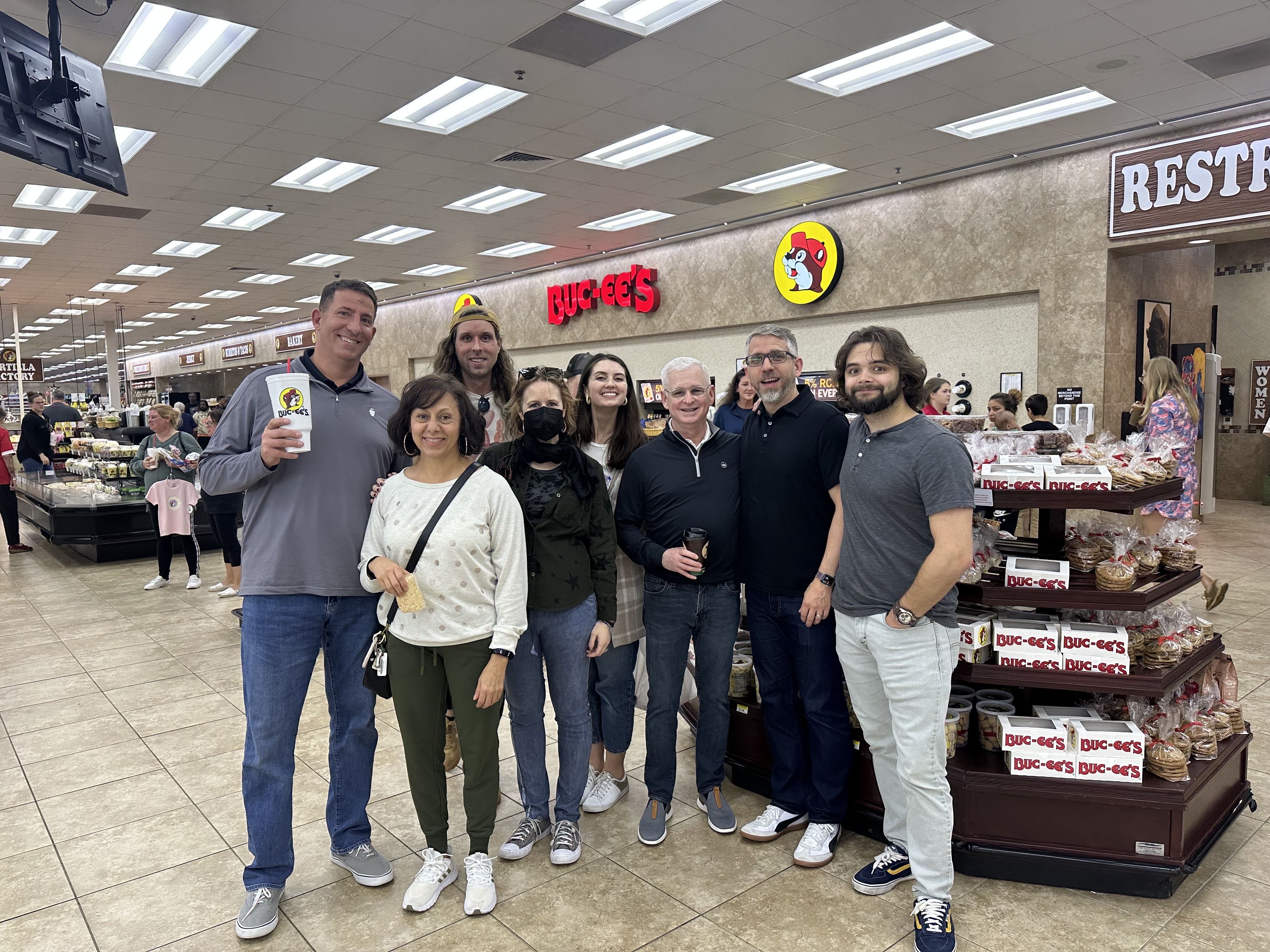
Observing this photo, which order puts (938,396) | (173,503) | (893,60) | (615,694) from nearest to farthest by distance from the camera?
(615,694) < (893,60) < (938,396) < (173,503)

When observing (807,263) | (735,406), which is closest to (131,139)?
(735,406)

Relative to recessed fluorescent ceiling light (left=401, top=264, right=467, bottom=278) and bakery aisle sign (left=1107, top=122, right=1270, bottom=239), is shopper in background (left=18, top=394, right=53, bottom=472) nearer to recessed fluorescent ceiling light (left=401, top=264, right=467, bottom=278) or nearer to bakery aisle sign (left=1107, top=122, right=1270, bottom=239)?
recessed fluorescent ceiling light (left=401, top=264, right=467, bottom=278)

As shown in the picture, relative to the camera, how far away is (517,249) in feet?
40.0

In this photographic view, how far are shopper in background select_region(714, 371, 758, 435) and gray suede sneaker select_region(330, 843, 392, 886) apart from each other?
9.31 ft

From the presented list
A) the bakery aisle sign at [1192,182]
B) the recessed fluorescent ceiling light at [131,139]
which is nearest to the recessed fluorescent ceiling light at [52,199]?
the recessed fluorescent ceiling light at [131,139]

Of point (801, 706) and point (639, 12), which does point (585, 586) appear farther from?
point (639, 12)

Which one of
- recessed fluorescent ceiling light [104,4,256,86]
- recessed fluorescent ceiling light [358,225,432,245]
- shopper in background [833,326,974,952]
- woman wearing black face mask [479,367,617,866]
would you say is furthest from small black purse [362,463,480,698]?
recessed fluorescent ceiling light [358,225,432,245]

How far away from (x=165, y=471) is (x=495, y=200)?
178 inches

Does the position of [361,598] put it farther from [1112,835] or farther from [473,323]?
[1112,835]

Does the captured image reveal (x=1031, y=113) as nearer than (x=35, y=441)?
Yes

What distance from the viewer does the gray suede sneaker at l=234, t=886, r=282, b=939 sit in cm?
234

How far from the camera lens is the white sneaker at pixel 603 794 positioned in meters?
3.07

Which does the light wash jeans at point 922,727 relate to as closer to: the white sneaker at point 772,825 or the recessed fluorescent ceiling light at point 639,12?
the white sneaker at point 772,825

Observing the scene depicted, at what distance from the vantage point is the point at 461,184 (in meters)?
8.45
